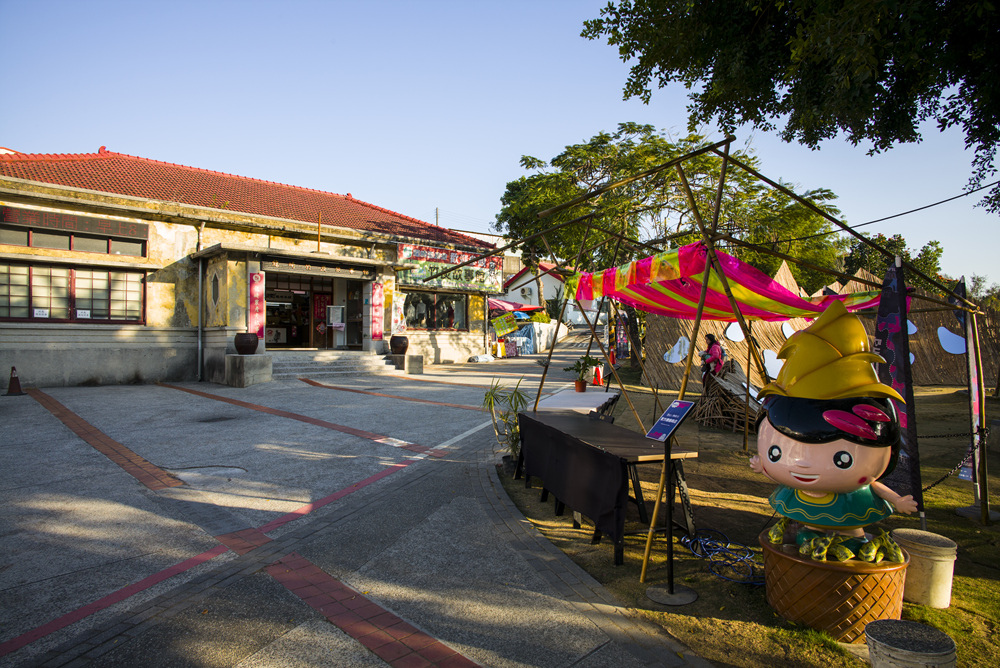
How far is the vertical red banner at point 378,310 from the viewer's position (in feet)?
66.7

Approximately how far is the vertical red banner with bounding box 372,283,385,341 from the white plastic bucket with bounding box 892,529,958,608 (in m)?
18.2

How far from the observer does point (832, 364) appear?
11.6 feet

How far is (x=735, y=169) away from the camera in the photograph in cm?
1658

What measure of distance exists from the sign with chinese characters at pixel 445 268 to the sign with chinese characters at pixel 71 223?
9063 millimetres

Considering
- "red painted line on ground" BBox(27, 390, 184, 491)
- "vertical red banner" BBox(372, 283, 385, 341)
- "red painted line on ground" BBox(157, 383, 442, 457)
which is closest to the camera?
"red painted line on ground" BBox(27, 390, 184, 491)

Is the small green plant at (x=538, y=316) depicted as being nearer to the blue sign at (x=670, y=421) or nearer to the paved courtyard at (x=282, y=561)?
the paved courtyard at (x=282, y=561)

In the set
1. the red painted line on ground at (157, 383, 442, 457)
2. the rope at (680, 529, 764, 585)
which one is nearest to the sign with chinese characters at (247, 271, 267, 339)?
the red painted line on ground at (157, 383, 442, 457)

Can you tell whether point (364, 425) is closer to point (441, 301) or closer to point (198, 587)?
point (198, 587)

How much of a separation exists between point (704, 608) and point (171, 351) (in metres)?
17.6

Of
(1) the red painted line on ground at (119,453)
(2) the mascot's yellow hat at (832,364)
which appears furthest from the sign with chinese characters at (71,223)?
(2) the mascot's yellow hat at (832,364)

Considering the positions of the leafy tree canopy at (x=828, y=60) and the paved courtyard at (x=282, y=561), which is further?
the leafy tree canopy at (x=828, y=60)

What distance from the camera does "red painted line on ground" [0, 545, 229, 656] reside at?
3254 mm

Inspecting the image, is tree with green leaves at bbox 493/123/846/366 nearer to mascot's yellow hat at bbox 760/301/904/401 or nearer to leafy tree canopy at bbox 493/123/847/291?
leafy tree canopy at bbox 493/123/847/291

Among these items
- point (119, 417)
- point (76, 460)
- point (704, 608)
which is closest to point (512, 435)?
point (704, 608)
